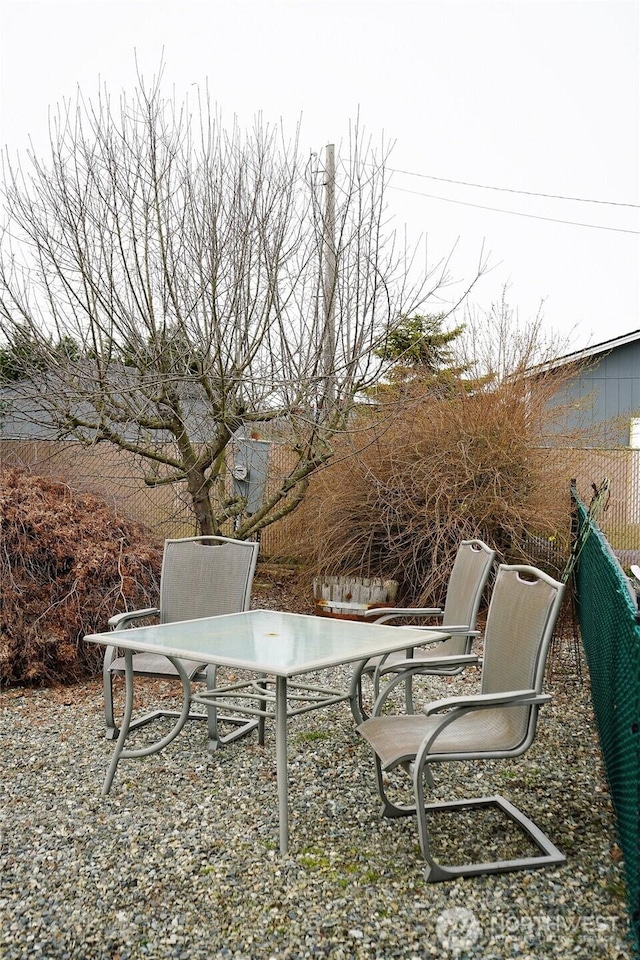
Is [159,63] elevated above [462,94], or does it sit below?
below

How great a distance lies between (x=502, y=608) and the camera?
3.24 m

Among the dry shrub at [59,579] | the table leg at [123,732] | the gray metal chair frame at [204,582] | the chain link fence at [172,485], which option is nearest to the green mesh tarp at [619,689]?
the gray metal chair frame at [204,582]

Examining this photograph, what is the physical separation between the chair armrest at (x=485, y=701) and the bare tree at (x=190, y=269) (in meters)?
4.20

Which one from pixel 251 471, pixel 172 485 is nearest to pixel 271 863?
pixel 172 485

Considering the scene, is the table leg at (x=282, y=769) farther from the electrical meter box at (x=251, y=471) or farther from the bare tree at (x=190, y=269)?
the electrical meter box at (x=251, y=471)

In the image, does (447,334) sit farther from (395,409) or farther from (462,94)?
(395,409)

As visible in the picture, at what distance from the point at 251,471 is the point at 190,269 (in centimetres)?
276

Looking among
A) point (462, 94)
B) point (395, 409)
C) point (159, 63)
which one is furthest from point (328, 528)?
point (462, 94)

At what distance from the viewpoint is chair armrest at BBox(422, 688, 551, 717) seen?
2709 millimetres

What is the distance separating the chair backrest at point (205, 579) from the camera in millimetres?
4684

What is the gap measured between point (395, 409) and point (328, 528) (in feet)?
4.25

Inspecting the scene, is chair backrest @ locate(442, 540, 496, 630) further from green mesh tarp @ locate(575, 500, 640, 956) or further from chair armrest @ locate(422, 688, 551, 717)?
chair armrest @ locate(422, 688, 551, 717)

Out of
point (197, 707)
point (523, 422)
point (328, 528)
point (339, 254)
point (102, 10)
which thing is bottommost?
point (197, 707)

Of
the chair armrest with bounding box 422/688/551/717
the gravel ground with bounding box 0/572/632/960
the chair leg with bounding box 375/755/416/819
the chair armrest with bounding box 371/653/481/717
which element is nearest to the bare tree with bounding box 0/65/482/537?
the gravel ground with bounding box 0/572/632/960
